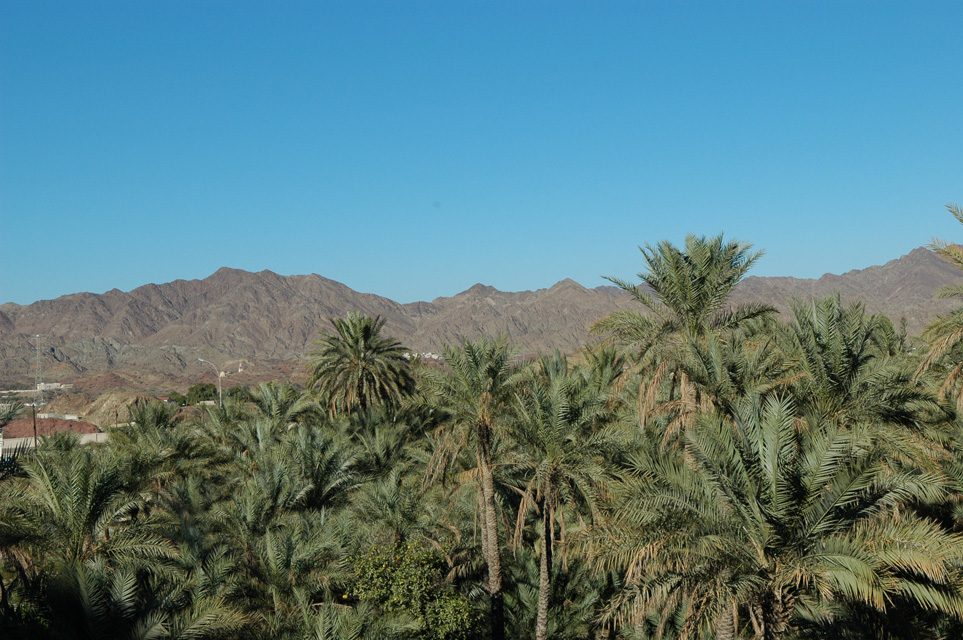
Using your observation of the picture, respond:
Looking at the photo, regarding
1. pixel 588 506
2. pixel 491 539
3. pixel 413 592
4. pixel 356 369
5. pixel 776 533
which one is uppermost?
pixel 356 369

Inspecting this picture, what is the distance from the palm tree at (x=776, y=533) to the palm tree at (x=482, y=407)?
24.9ft

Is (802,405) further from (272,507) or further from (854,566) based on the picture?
(272,507)

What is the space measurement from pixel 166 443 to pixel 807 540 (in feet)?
68.3

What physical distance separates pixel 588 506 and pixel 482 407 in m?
3.62

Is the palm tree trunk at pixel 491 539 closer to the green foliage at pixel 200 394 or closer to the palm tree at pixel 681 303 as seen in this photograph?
the palm tree at pixel 681 303

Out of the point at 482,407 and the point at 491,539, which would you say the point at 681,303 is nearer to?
the point at 482,407

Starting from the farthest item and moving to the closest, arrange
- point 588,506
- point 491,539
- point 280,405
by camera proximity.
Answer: point 280,405 → point 491,539 → point 588,506

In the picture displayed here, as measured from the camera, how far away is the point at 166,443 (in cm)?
2355

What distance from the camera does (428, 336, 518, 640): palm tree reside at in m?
17.7

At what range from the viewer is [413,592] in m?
16.0

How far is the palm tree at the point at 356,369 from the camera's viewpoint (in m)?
30.1

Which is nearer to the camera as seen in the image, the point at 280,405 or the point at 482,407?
the point at 482,407

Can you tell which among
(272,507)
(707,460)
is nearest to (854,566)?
(707,460)

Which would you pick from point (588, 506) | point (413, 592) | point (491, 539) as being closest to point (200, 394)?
point (491, 539)
